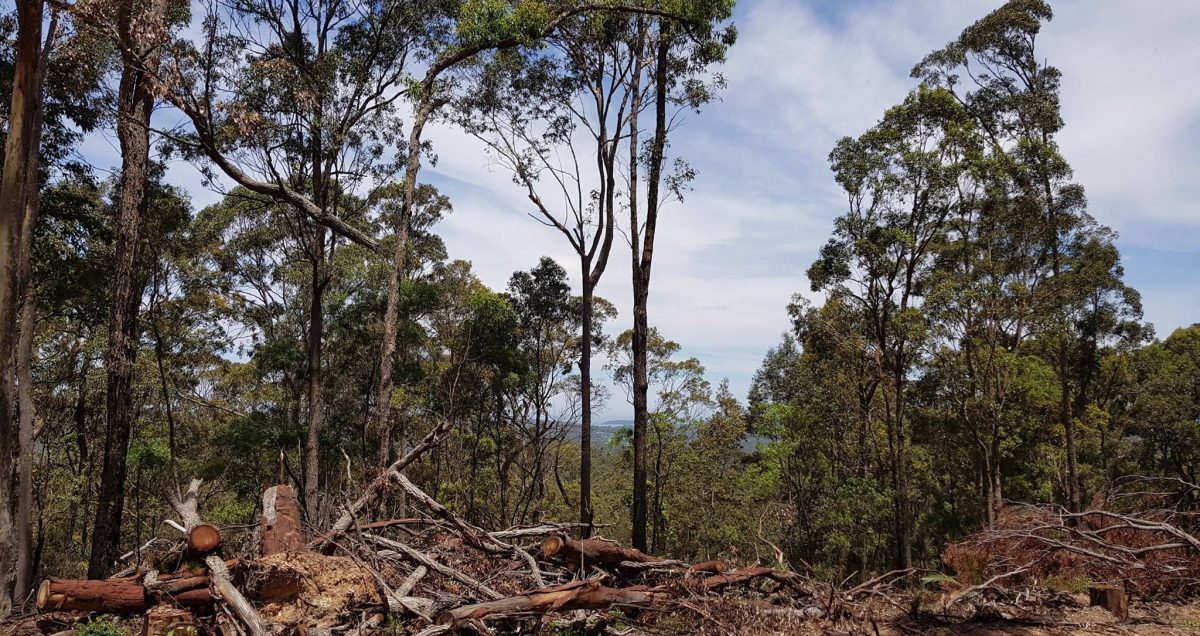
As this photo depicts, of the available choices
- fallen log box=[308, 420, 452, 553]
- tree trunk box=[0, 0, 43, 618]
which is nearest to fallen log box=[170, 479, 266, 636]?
fallen log box=[308, 420, 452, 553]

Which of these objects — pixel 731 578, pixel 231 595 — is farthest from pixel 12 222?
pixel 731 578

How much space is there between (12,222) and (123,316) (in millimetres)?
3379

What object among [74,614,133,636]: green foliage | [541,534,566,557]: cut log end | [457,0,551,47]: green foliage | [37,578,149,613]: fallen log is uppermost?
[457,0,551,47]: green foliage

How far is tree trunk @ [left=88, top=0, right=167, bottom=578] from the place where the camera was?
960 cm

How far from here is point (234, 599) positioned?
4.82 metres

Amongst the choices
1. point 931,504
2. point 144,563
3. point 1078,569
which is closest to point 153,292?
point 144,563

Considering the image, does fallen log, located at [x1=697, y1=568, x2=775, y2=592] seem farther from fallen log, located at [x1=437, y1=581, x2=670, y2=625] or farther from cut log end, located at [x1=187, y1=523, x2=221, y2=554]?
cut log end, located at [x1=187, y1=523, x2=221, y2=554]

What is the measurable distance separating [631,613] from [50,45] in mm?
10805

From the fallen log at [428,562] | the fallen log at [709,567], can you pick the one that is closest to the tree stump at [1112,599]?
the fallen log at [709,567]

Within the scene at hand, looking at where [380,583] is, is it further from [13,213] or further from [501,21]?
[501,21]

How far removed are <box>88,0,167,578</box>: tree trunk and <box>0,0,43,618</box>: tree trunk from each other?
7.60 ft

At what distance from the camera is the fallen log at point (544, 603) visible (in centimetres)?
470

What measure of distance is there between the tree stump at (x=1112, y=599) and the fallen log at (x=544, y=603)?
5.15 meters

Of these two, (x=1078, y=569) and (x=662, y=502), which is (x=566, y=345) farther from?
(x=1078, y=569)
